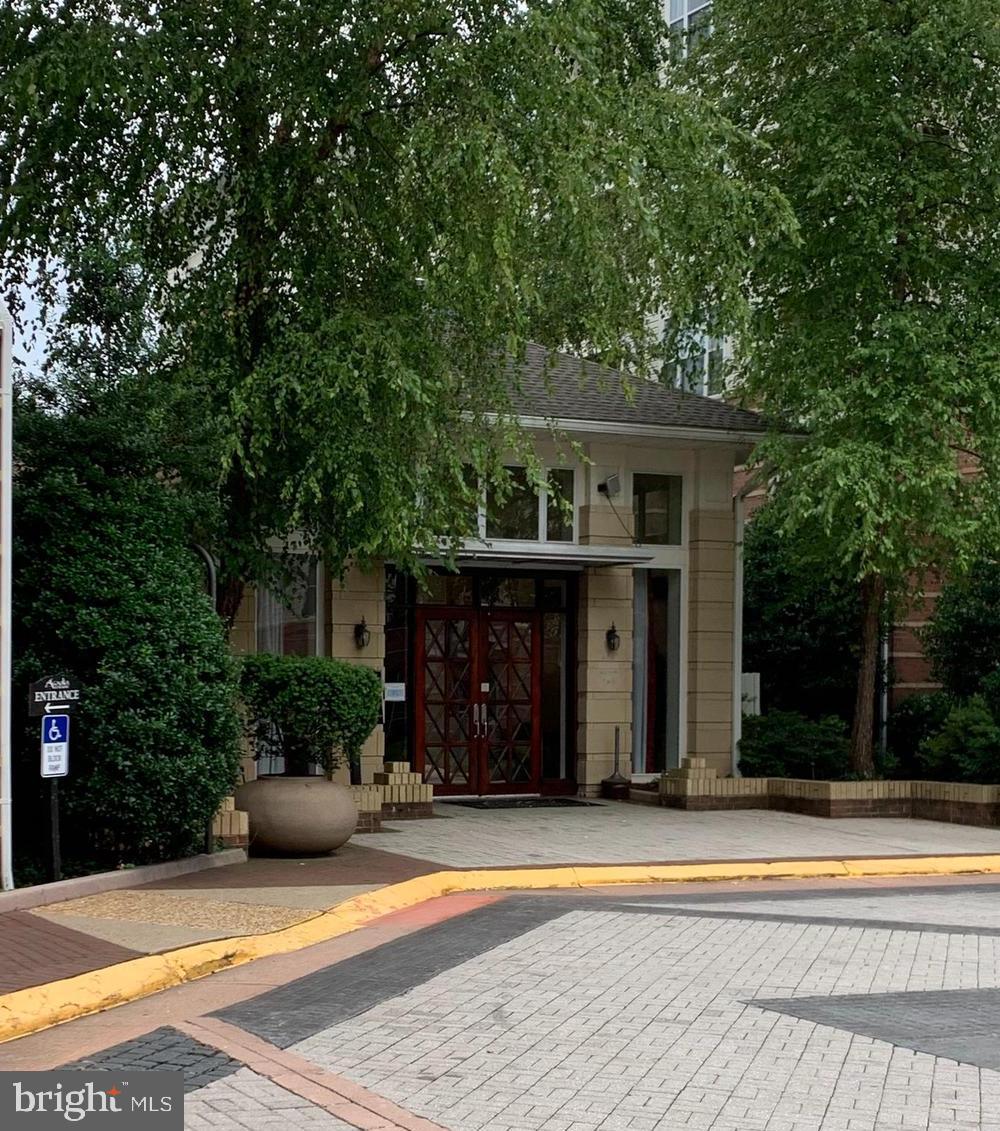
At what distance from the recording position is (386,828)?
18094 mm

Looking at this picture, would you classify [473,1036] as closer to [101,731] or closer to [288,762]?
[101,731]

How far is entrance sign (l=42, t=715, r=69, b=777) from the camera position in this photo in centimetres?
1226

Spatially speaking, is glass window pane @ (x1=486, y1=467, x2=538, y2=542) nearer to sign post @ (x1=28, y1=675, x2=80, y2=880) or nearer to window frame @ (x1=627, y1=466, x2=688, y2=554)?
window frame @ (x1=627, y1=466, x2=688, y2=554)

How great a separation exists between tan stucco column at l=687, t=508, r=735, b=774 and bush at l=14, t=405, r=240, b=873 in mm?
Result: 10444

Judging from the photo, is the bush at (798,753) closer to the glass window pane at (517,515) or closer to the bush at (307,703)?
the glass window pane at (517,515)

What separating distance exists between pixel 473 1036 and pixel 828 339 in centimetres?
1430

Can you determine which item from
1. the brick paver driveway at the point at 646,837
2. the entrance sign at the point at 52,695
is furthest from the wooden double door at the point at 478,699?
the entrance sign at the point at 52,695

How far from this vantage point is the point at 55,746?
12359mm

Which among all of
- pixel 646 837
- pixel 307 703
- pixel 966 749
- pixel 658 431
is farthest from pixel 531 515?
pixel 307 703

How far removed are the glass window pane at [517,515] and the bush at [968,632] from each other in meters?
6.90

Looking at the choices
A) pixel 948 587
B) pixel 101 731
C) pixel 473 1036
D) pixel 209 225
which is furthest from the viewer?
pixel 948 587

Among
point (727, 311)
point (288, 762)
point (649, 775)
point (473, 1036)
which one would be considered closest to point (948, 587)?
point (649, 775)

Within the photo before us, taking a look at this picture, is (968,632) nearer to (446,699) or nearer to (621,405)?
(621,405)

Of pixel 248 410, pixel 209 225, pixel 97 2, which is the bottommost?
pixel 248 410
